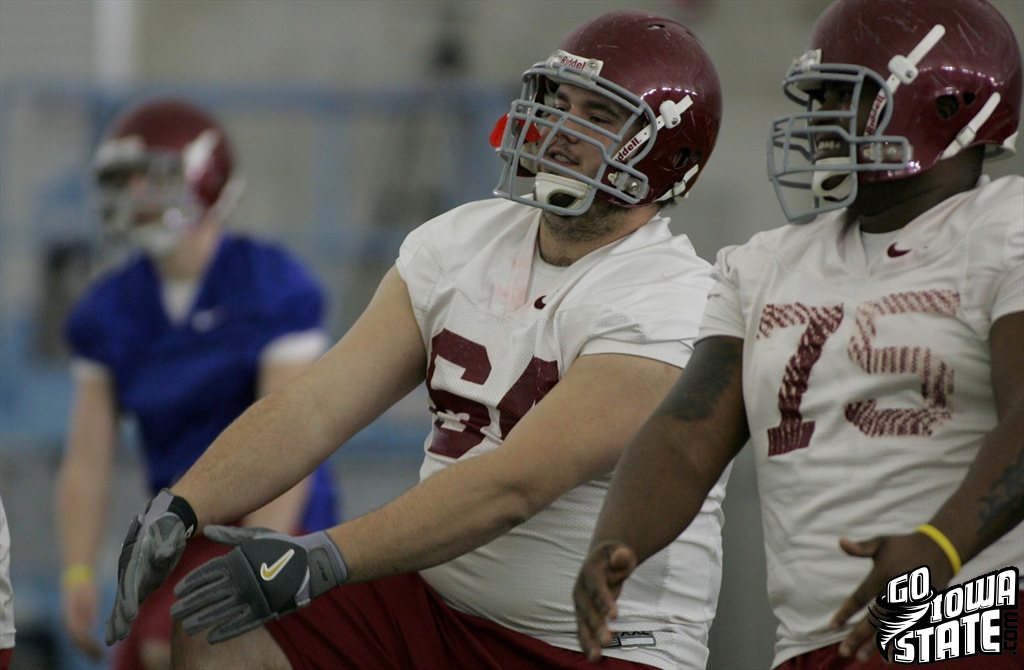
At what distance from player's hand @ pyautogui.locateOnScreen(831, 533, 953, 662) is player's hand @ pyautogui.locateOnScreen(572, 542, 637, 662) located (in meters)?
0.29

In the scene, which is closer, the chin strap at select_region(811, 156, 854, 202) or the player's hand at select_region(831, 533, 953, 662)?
the player's hand at select_region(831, 533, 953, 662)

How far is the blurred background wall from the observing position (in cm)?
577

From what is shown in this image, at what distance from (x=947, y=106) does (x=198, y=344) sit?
2244mm

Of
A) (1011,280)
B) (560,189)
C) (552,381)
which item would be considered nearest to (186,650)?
(552,381)

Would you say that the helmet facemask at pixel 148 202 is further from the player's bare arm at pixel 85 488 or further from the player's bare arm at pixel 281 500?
the player's bare arm at pixel 281 500

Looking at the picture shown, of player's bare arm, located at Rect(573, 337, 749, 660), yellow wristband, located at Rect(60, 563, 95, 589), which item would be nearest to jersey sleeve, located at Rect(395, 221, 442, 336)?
player's bare arm, located at Rect(573, 337, 749, 660)

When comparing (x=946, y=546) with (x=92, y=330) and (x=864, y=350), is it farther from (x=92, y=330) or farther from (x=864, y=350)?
(x=92, y=330)

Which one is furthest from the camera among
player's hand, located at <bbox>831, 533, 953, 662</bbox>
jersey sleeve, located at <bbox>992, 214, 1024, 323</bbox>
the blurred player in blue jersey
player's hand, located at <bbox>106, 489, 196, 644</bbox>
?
the blurred player in blue jersey

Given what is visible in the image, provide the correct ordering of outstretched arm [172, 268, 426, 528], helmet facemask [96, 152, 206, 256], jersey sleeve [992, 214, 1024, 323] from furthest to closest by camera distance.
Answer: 1. helmet facemask [96, 152, 206, 256]
2. outstretched arm [172, 268, 426, 528]
3. jersey sleeve [992, 214, 1024, 323]

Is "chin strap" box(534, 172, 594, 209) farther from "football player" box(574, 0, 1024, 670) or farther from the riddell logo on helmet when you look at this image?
"football player" box(574, 0, 1024, 670)

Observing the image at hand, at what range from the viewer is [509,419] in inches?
100

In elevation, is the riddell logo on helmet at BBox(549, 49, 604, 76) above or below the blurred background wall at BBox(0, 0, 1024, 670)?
above

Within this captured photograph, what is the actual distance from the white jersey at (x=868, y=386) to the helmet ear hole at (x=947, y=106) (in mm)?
131

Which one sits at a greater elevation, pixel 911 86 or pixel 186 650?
pixel 911 86
